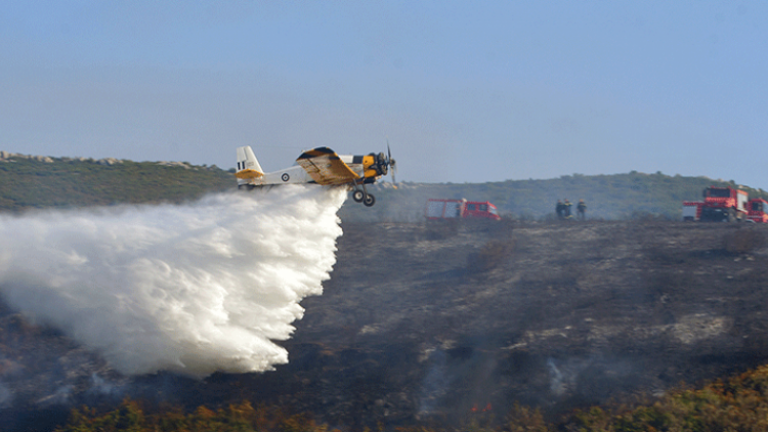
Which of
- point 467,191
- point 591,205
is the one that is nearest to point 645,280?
point 591,205

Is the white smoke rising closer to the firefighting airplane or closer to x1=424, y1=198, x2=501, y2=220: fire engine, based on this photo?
the firefighting airplane

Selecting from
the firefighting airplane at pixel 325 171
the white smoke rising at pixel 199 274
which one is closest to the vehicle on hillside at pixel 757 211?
the firefighting airplane at pixel 325 171

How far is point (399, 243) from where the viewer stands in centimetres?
5041

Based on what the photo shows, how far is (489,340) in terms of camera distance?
33375 mm

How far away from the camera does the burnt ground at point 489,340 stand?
28.6 m

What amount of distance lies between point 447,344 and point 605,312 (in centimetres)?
933

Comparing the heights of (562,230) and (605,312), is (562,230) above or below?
above

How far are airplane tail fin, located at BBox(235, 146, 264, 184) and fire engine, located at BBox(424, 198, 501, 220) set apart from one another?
2984cm

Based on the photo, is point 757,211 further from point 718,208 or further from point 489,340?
point 489,340

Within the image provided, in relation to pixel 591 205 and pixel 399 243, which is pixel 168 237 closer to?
pixel 399 243

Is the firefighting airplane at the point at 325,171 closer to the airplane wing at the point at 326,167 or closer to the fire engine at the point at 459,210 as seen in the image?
the airplane wing at the point at 326,167

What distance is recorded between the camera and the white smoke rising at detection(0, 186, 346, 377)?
1124 inches

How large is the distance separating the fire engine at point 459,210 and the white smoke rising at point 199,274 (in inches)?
1138


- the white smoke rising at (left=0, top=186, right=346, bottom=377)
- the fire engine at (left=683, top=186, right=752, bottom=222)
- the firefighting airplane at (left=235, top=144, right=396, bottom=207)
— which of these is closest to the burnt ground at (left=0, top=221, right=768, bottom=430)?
the white smoke rising at (left=0, top=186, right=346, bottom=377)
